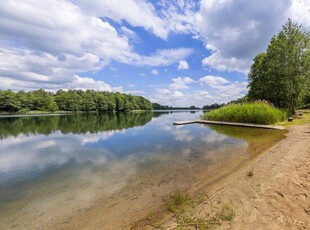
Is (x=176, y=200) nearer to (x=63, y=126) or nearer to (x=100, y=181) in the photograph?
(x=100, y=181)

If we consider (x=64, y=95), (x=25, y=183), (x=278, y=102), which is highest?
(x=64, y=95)

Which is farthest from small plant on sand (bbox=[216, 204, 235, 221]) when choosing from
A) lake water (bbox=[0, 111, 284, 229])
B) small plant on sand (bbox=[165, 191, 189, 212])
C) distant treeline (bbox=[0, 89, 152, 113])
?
distant treeline (bbox=[0, 89, 152, 113])

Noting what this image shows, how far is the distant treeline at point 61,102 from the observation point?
5922 centimetres

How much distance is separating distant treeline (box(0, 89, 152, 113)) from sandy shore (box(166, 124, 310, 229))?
70.4 meters

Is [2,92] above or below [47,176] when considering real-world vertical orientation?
above

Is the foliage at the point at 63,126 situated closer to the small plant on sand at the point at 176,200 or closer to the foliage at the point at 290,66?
the small plant on sand at the point at 176,200

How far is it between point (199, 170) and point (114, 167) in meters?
2.58

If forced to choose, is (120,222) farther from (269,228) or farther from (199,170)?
(199,170)

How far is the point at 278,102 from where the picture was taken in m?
21.8

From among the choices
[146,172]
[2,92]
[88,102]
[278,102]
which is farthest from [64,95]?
[146,172]

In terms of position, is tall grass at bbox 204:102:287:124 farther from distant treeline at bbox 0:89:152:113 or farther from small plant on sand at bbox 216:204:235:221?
distant treeline at bbox 0:89:152:113

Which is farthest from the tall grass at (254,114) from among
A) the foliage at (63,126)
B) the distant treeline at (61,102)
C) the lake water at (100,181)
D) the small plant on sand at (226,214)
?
the distant treeline at (61,102)

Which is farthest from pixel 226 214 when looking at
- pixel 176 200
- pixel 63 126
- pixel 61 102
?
pixel 61 102

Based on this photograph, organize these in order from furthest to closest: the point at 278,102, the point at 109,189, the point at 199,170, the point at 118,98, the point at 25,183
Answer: the point at 118,98
the point at 278,102
the point at 199,170
the point at 25,183
the point at 109,189
